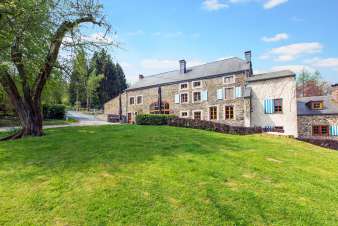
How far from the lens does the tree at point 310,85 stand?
4366cm

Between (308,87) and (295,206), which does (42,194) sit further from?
(308,87)

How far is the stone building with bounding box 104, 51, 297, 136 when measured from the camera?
2112 centimetres

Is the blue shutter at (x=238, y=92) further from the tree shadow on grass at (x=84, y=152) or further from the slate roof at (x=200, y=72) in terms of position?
the tree shadow on grass at (x=84, y=152)

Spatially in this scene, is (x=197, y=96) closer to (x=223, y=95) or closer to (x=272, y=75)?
(x=223, y=95)

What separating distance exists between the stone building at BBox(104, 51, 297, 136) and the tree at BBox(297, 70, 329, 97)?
87.9 feet

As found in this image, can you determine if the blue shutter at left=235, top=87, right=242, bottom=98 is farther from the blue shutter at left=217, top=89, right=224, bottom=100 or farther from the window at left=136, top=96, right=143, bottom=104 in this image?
the window at left=136, top=96, right=143, bottom=104

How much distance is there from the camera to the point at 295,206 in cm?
392

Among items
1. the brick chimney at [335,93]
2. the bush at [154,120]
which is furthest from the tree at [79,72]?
the brick chimney at [335,93]

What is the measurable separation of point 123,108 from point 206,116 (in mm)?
13973

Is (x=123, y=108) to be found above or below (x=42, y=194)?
above

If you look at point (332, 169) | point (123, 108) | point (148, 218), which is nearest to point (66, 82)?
point (148, 218)

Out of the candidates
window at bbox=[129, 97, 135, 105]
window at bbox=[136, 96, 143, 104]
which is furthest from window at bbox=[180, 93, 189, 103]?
window at bbox=[129, 97, 135, 105]

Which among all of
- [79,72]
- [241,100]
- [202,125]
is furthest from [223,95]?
[79,72]

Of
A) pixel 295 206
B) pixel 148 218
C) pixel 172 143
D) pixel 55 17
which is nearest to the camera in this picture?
pixel 148 218
